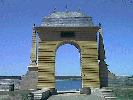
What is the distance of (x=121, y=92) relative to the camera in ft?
72.3

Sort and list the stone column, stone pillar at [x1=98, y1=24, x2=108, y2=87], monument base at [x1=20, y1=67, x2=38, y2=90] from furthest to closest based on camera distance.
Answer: stone pillar at [x1=98, y1=24, x2=108, y2=87] → the stone column → monument base at [x1=20, y1=67, x2=38, y2=90]

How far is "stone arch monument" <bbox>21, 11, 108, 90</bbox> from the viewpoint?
25.6 m

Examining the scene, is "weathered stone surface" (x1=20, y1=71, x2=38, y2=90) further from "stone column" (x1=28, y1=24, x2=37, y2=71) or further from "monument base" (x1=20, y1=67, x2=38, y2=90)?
"stone column" (x1=28, y1=24, x2=37, y2=71)

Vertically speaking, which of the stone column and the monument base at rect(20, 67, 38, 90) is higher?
the stone column

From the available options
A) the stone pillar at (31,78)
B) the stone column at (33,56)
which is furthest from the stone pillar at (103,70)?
the stone column at (33,56)

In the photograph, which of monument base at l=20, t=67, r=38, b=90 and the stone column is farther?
the stone column

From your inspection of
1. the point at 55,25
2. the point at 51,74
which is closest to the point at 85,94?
the point at 51,74

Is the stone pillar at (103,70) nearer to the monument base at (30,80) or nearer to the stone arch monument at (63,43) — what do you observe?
the stone arch monument at (63,43)

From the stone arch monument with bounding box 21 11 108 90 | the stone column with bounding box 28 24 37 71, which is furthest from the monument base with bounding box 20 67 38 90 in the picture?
the stone column with bounding box 28 24 37 71

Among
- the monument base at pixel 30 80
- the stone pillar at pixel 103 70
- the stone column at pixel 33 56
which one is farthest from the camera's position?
the stone pillar at pixel 103 70

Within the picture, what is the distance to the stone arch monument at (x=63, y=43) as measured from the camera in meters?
25.6

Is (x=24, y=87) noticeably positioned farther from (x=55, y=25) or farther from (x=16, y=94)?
(x=55, y=25)

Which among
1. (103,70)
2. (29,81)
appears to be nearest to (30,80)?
(29,81)

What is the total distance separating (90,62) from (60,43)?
4.73 metres
